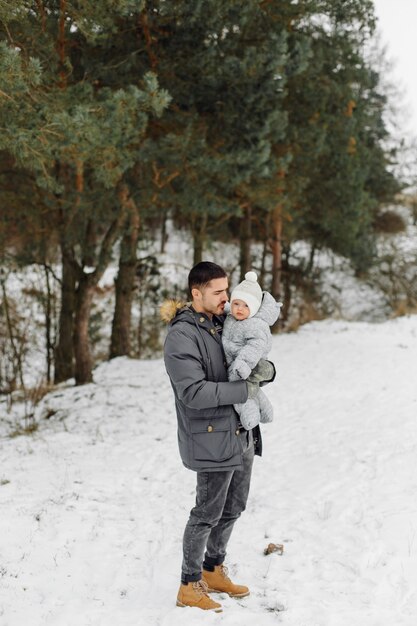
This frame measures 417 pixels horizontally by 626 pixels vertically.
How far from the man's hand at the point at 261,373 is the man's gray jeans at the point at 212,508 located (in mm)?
362

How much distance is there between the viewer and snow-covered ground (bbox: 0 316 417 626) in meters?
3.62

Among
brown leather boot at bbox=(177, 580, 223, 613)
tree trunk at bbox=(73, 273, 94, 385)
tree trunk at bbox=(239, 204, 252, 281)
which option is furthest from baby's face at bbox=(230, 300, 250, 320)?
tree trunk at bbox=(239, 204, 252, 281)

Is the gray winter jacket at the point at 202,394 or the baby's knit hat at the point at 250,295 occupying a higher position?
the baby's knit hat at the point at 250,295

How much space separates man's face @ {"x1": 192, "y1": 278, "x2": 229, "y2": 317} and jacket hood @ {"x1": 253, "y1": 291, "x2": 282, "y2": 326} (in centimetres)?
23

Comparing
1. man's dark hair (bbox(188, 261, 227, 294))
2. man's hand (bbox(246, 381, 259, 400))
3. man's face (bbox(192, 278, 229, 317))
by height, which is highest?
man's dark hair (bbox(188, 261, 227, 294))

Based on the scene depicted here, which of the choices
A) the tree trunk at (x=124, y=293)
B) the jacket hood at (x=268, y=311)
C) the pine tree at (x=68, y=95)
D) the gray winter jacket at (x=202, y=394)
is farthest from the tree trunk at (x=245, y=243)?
the gray winter jacket at (x=202, y=394)

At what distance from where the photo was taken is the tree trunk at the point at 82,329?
1072 cm

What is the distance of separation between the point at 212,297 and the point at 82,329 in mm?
8110

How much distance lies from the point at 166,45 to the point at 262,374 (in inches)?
282

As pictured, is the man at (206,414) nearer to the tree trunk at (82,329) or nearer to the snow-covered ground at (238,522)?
the snow-covered ground at (238,522)

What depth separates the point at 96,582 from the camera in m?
3.97

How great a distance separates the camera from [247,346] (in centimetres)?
327

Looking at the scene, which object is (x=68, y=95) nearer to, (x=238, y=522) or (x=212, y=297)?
(x=212, y=297)

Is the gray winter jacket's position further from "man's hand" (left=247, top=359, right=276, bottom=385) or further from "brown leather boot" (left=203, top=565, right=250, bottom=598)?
"brown leather boot" (left=203, top=565, right=250, bottom=598)
